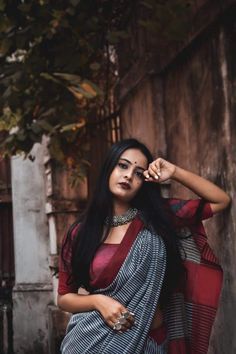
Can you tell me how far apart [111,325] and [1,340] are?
584 centimetres

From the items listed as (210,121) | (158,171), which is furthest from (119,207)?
(210,121)

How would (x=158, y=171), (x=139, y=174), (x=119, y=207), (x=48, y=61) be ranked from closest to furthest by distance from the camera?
1. (x=158, y=171)
2. (x=139, y=174)
3. (x=119, y=207)
4. (x=48, y=61)

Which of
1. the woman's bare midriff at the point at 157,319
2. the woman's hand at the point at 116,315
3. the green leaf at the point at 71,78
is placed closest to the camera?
the woman's hand at the point at 116,315

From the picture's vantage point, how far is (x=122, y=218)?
3174 millimetres

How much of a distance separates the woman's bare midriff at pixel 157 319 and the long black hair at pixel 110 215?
6cm

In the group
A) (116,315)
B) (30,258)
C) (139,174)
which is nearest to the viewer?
(116,315)

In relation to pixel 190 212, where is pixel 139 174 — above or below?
above

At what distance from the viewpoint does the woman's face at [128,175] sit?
310cm

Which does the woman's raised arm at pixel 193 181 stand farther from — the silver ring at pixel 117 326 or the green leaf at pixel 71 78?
the green leaf at pixel 71 78

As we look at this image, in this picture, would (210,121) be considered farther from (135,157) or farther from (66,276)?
(66,276)

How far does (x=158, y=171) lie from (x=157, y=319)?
2.44ft

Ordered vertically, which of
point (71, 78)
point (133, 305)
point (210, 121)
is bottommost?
point (133, 305)

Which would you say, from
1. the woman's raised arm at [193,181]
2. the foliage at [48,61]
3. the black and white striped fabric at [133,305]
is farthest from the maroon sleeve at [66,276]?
the foliage at [48,61]

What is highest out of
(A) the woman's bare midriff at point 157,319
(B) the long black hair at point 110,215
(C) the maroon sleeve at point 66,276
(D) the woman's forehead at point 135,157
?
(D) the woman's forehead at point 135,157
